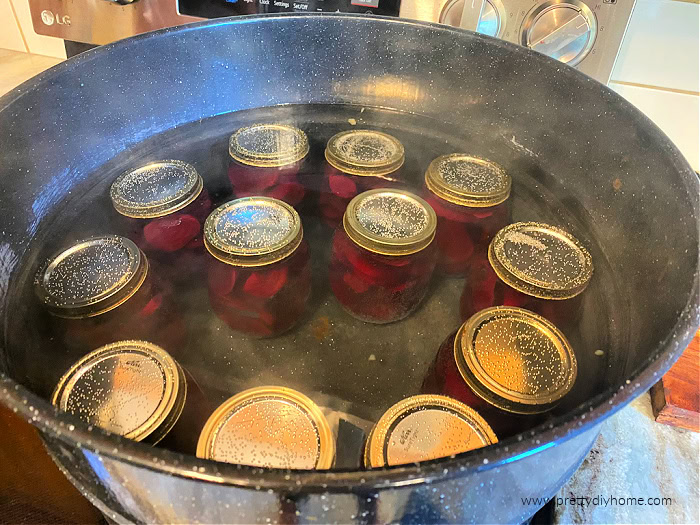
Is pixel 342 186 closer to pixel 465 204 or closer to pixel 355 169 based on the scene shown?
pixel 355 169

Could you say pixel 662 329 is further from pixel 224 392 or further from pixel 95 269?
pixel 95 269

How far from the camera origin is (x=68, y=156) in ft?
3.65

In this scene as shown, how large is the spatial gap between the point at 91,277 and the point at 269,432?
18.2 inches

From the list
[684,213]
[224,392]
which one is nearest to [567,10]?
[684,213]

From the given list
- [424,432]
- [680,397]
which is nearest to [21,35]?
[424,432]

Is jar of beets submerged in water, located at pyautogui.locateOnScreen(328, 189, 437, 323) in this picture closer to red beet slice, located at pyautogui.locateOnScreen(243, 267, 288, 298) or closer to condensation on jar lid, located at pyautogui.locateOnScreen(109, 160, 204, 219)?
red beet slice, located at pyautogui.locateOnScreen(243, 267, 288, 298)

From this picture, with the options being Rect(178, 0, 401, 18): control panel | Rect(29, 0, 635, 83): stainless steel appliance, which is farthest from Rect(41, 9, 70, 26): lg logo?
Rect(178, 0, 401, 18): control panel

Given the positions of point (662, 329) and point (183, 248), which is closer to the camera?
point (662, 329)

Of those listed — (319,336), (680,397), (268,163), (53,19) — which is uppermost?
(53,19)

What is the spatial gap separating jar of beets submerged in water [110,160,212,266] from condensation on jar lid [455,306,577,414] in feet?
1.79

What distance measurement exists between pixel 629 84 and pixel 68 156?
1.49 m

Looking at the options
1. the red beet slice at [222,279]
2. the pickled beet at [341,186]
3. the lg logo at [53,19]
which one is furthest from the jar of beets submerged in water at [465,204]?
the lg logo at [53,19]

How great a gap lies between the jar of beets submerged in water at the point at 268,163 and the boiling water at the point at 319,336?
3 centimetres

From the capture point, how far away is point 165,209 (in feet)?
3.45
